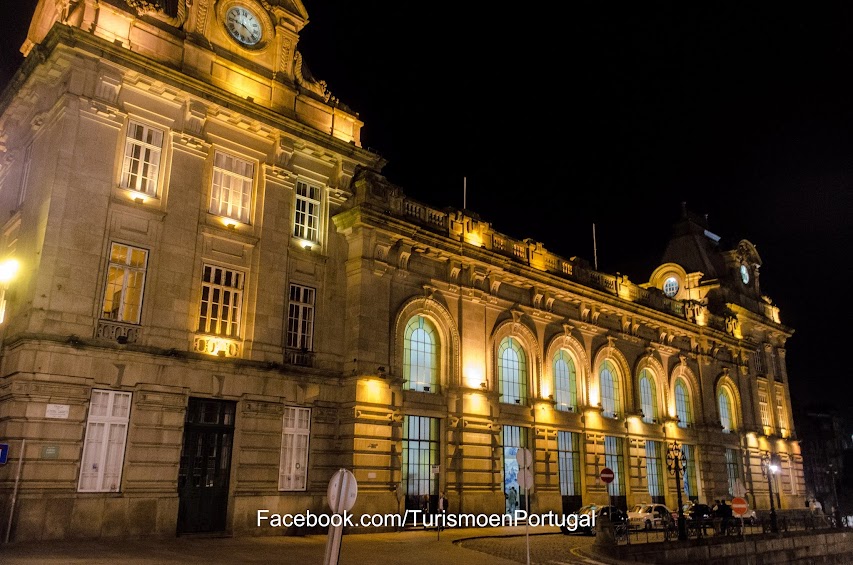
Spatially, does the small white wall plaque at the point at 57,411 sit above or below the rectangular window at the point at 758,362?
below

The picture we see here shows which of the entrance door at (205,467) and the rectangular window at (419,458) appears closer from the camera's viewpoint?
the entrance door at (205,467)

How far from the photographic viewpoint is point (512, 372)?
34312mm

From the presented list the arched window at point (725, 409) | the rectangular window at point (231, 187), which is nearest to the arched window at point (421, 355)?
the rectangular window at point (231, 187)

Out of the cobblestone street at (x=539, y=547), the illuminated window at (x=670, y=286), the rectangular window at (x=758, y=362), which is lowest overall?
the cobblestone street at (x=539, y=547)

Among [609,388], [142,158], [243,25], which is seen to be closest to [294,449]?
[142,158]

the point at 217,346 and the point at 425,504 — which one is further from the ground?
the point at 217,346

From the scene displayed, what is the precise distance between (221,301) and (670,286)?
41.6 m

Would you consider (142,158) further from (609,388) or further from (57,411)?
(609,388)

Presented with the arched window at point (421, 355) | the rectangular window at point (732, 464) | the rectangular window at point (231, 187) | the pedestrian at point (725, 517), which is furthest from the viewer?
the rectangular window at point (732, 464)

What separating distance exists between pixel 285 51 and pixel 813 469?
291ft

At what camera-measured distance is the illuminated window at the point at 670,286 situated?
5506 centimetres

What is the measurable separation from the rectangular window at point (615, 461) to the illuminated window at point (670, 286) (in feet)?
64.7

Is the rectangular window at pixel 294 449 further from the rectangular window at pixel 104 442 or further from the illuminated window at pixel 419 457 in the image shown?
the rectangular window at pixel 104 442

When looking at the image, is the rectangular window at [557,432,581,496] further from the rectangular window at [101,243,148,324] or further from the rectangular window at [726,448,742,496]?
the rectangular window at [101,243,148,324]
